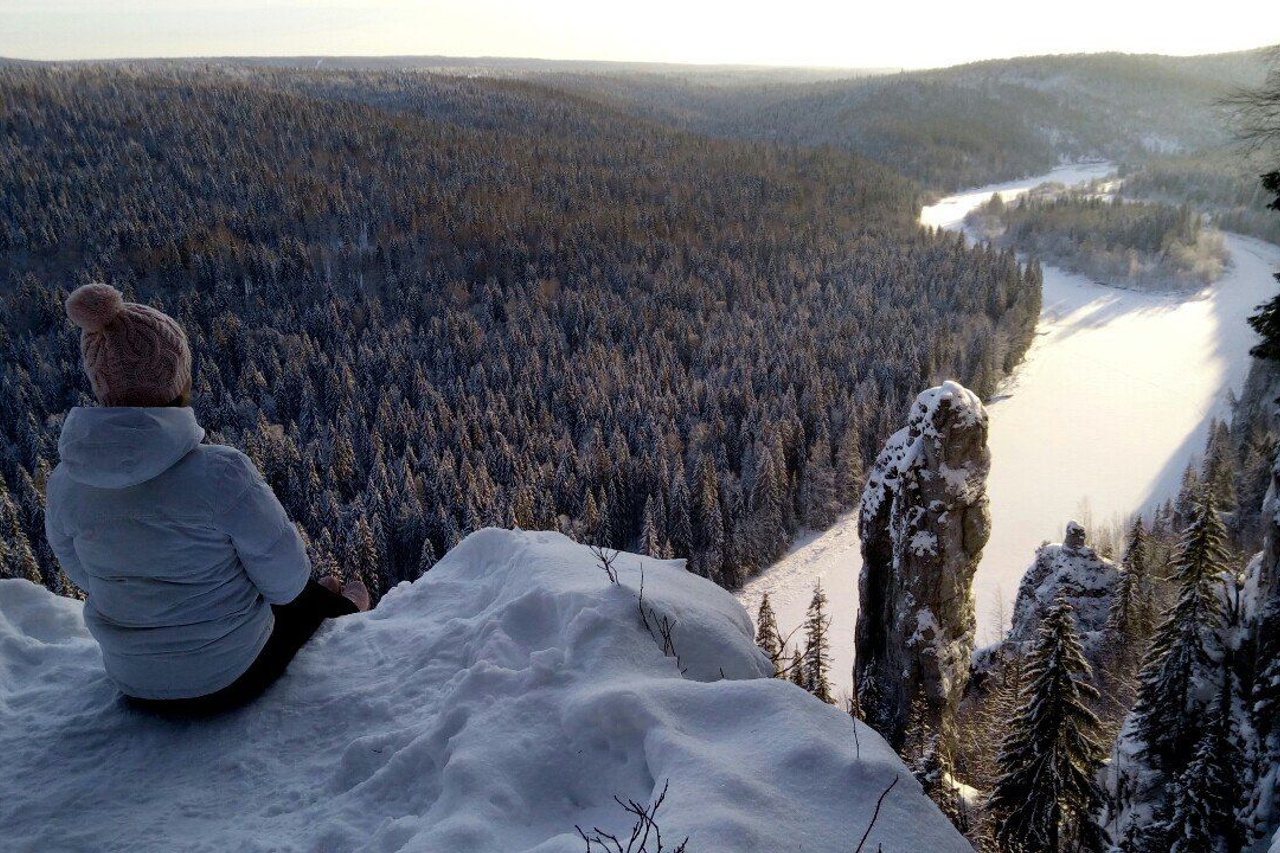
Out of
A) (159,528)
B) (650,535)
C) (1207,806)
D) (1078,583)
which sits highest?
(159,528)

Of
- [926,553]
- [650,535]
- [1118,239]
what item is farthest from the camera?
[1118,239]

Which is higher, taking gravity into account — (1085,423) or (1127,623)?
(1127,623)

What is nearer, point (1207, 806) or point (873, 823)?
point (873, 823)

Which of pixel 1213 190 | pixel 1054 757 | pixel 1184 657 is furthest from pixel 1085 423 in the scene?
pixel 1213 190

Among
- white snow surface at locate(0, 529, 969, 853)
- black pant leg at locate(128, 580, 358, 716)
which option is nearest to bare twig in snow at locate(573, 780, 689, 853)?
white snow surface at locate(0, 529, 969, 853)

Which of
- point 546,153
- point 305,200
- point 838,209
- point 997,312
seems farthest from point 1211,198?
point 305,200

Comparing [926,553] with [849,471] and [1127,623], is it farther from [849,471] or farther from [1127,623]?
[849,471]

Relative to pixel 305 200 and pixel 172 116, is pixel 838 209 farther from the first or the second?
pixel 172 116

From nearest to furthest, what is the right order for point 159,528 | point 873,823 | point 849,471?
point 873,823 → point 159,528 → point 849,471

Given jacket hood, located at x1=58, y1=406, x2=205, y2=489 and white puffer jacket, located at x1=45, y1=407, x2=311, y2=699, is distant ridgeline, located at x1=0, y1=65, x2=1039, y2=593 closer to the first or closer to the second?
white puffer jacket, located at x1=45, y1=407, x2=311, y2=699
